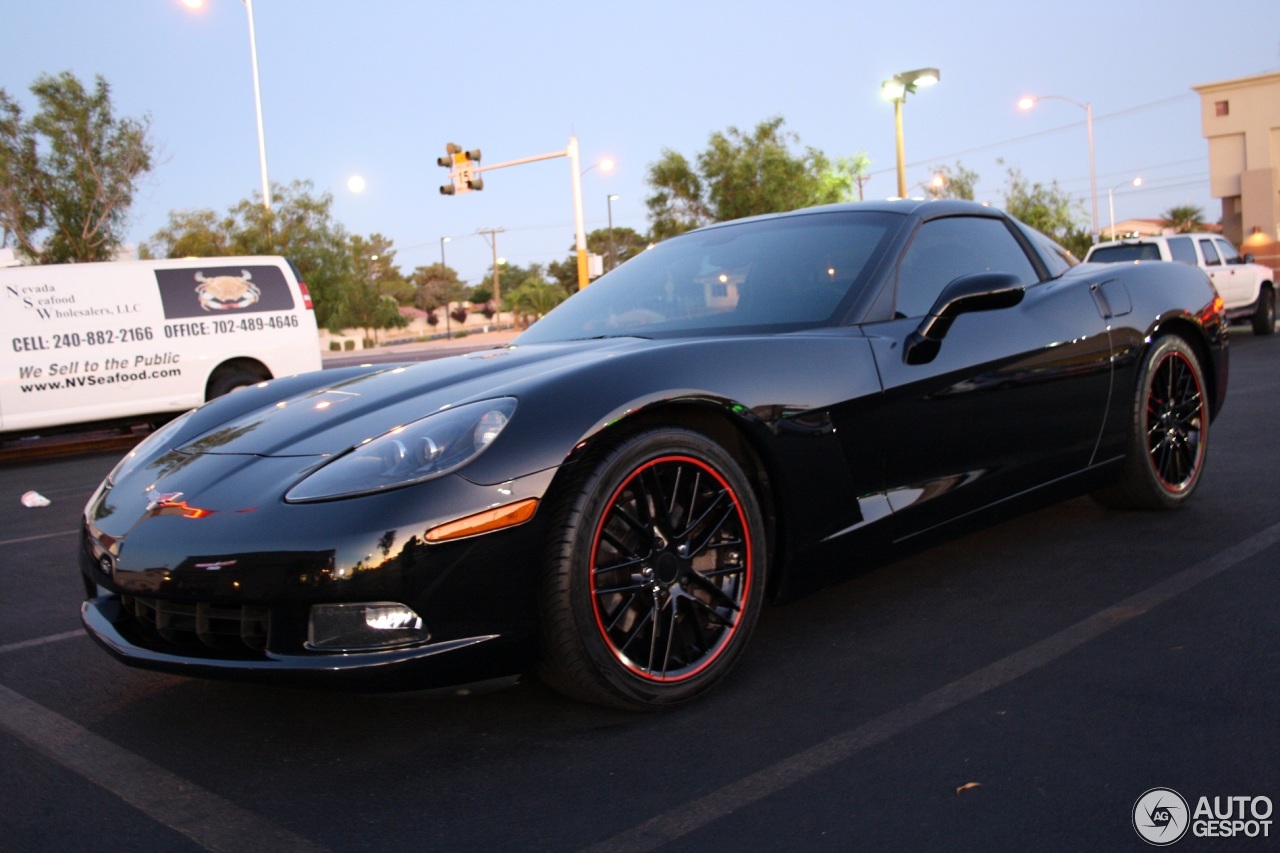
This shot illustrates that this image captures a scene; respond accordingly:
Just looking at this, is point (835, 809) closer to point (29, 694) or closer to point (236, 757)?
point (236, 757)

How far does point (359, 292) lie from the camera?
197ft

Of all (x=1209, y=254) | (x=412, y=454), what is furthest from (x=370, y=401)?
(x=1209, y=254)

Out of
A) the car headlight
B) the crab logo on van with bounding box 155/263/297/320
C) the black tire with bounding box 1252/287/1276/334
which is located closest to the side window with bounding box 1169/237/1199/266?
the black tire with bounding box 1252/287/1276/334

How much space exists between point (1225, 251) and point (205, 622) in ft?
60.4

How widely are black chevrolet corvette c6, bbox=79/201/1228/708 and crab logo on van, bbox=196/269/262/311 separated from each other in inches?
385

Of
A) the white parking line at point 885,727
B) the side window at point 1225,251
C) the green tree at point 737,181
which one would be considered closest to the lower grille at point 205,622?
the white parking line at point 885,727

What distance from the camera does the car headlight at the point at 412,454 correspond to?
269cm

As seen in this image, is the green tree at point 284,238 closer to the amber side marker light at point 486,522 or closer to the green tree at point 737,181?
the green tree at point 737,181

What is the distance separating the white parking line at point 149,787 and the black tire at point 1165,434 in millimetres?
3615

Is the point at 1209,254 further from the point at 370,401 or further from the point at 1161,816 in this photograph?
the point at 1161,816

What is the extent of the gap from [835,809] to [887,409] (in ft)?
4.71

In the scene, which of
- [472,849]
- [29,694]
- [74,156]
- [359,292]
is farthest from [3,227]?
[359,292]

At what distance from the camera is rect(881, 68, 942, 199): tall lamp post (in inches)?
776

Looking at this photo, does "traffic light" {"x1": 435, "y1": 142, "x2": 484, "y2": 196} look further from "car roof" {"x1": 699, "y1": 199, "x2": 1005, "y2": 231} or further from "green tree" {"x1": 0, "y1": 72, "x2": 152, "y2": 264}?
"car roof" {"x1": 699, "y1": 199, "x2": 1005, "y2": 231}
